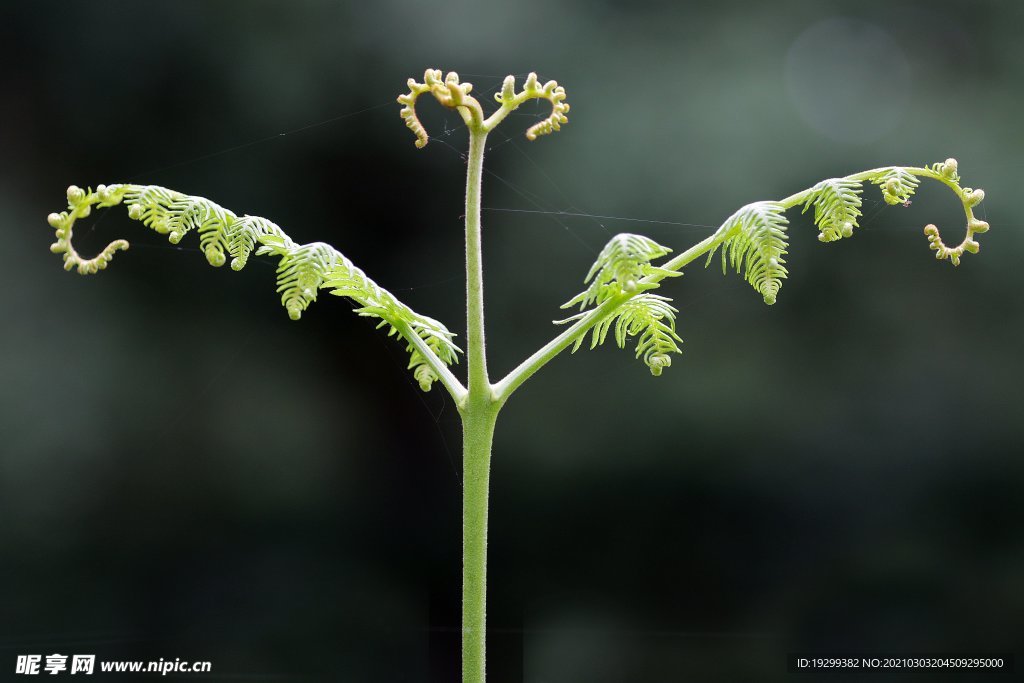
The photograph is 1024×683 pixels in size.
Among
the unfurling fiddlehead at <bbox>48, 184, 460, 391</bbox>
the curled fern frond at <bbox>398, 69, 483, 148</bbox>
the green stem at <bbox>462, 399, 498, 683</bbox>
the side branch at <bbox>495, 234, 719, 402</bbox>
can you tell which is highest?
the curled fern frond at <bbox>398, 69, 483, 148</bbox>

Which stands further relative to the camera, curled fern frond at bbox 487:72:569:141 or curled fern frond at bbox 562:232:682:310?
curled fern frond at bbox 487:72:569:141

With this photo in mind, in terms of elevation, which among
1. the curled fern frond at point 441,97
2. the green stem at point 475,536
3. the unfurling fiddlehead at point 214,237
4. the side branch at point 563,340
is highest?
the curled fern frond at point 441,97

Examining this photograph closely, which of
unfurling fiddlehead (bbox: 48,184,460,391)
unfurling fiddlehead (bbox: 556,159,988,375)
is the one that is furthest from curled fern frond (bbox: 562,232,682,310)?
unfurling fiddlehead (bbox: 48,184,460,391)

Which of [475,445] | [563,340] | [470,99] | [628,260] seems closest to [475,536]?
[475,445]

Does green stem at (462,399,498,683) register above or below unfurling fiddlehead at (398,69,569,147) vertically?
below

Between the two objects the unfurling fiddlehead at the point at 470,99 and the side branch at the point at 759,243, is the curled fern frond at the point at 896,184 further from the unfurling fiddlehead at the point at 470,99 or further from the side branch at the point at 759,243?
the unfurling fiddlehead at the point at 470,99

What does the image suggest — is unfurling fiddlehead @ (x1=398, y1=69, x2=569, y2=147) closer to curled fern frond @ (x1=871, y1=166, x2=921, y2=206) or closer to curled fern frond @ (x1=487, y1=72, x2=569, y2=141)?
curled fern frond @ (x1=487, y1=72, x2=569, y2=141)

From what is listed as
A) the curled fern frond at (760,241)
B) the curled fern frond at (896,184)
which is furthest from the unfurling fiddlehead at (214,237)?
the curled fern frond at (896,184)

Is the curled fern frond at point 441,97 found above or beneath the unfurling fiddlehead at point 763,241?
above
